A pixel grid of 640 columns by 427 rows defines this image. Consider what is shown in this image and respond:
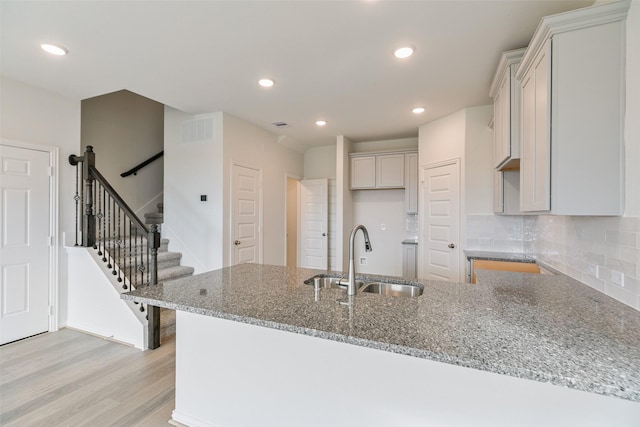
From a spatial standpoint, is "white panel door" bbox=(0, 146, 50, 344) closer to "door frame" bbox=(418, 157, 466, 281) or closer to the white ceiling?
the white ceiling

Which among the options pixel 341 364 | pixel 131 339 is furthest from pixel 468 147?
pixel 131 339

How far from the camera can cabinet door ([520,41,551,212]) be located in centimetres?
168

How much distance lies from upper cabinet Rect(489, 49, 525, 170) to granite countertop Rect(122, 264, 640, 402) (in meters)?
1.03

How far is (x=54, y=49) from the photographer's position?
242 cm

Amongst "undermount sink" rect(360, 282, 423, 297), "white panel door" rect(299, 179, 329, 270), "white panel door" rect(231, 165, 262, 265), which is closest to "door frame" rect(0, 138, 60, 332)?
"white panel door" rect(231, 165, 262, 265)

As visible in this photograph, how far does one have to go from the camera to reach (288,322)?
1210 mm

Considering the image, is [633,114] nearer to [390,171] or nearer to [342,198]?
[390,171]

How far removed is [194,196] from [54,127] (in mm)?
1614

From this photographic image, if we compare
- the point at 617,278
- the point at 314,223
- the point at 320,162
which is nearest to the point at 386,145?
the point at 320,162

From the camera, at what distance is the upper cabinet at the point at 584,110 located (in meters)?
1.53

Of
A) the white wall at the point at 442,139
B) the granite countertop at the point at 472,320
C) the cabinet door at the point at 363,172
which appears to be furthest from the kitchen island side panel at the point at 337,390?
the cabinet door at the point at 363,172

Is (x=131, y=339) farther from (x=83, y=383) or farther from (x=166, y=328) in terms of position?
(x=83, y=383)

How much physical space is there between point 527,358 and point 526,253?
300 cm

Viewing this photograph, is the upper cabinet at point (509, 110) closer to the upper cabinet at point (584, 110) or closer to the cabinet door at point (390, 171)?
the upper cabinet at point (584, 110)
